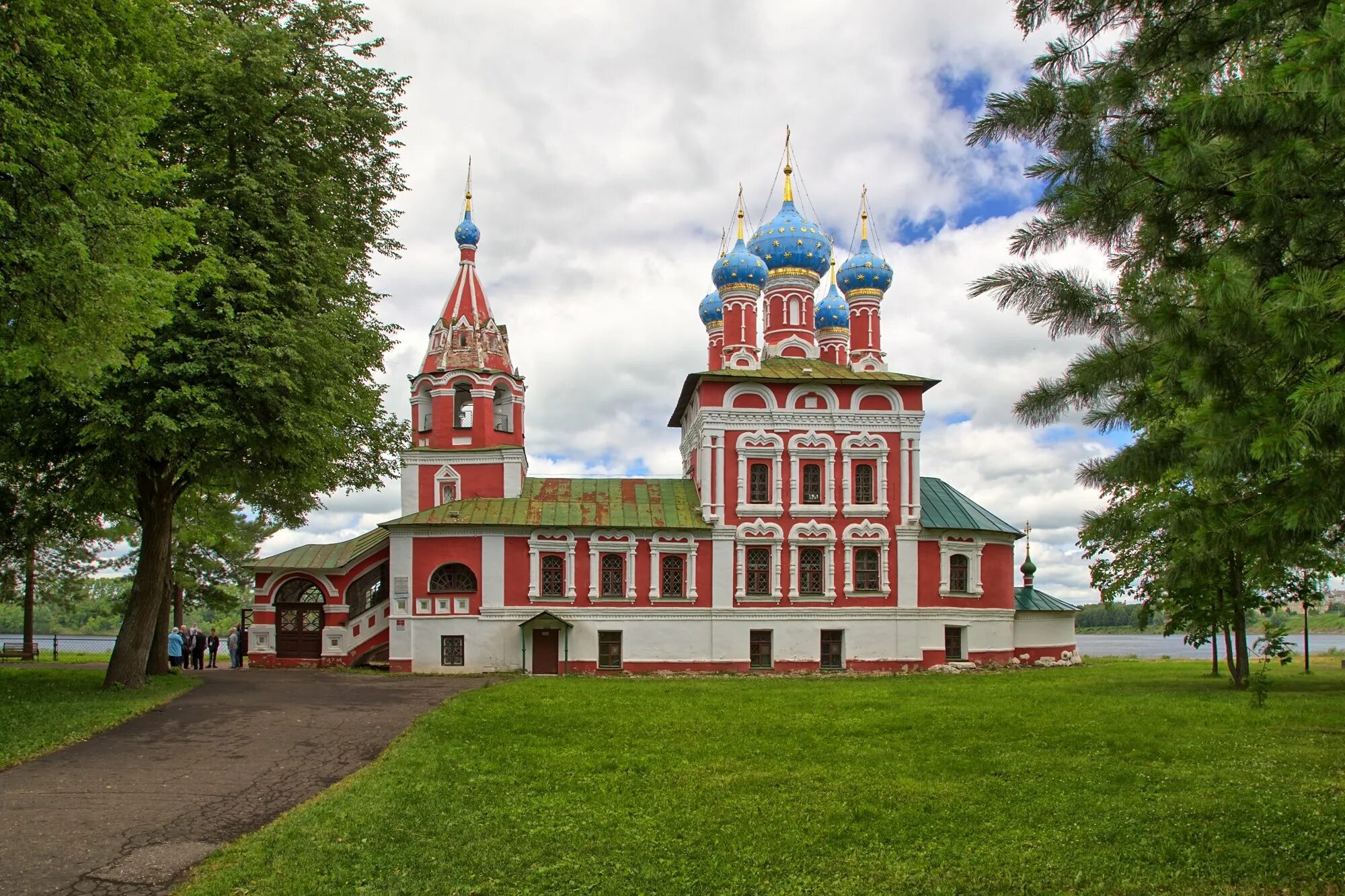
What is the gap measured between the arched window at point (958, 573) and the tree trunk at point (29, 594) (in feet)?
86.2

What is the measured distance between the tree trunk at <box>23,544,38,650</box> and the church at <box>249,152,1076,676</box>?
6582mm

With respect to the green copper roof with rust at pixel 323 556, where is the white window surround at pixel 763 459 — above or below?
above

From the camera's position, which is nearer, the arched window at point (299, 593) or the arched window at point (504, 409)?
the arched window at point (299, 593)

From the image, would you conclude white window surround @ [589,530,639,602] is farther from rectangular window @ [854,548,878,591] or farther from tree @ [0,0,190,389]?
tree @ [0,0,190,389]

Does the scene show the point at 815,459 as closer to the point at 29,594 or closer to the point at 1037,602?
the point at 1037,602

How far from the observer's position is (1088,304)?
258 inches

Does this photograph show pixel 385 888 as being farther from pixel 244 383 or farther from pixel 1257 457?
pixel 244 383

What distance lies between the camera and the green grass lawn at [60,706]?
12047 mm

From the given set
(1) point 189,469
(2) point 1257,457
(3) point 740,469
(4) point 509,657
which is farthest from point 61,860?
(3) point 740,469

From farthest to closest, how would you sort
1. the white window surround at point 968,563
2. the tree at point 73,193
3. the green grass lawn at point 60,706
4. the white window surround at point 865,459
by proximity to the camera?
the white window surround at point 968,563
the white window surround at point 865,459
the green grass lawn at point 60,706
the tree at point 73,193

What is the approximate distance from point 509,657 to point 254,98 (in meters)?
15.9

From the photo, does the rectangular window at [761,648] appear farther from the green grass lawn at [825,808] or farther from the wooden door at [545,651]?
the green grass lawn at [825,808]

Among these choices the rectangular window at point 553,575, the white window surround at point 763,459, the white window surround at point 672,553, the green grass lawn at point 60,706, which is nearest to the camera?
the green grass lawn at point 60,706

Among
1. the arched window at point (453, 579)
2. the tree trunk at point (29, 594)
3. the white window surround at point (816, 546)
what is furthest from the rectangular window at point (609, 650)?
the tree trunk at point (29, 594)
